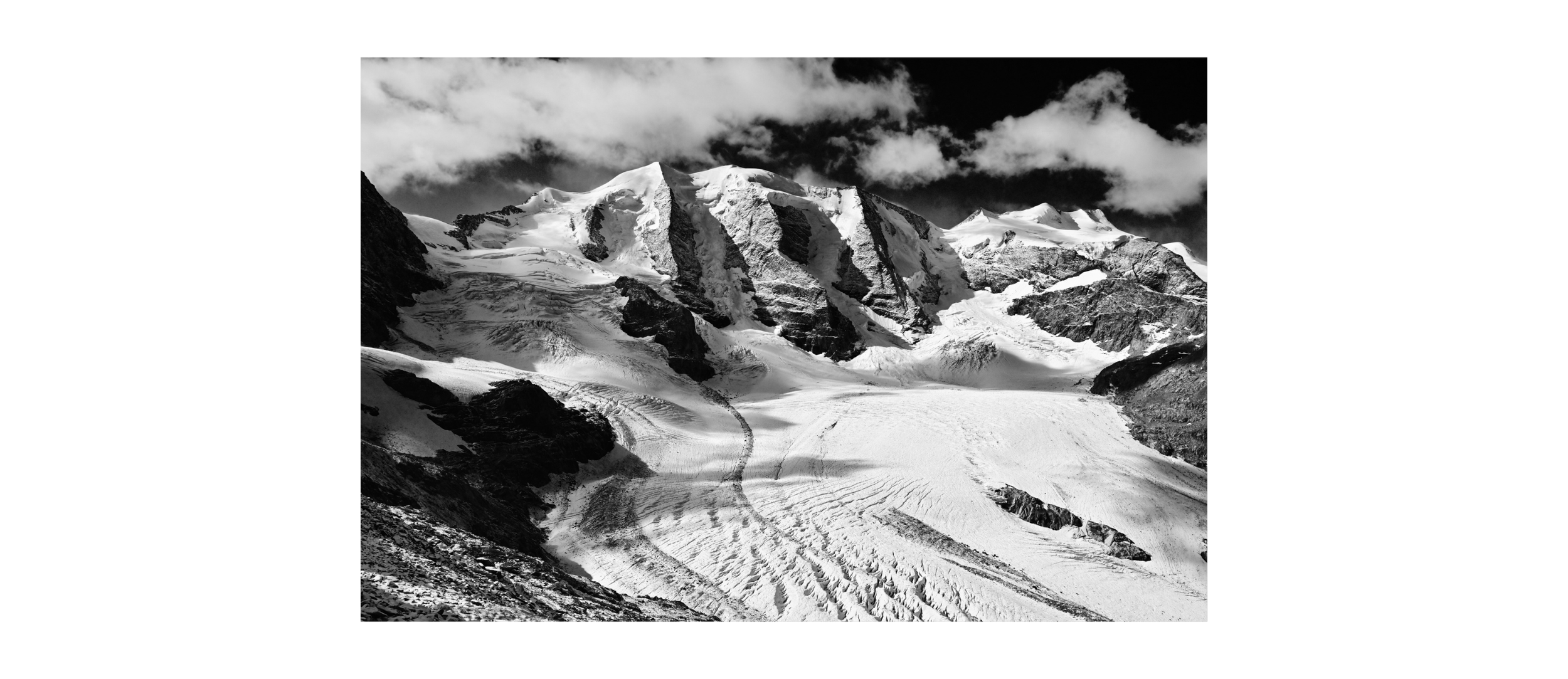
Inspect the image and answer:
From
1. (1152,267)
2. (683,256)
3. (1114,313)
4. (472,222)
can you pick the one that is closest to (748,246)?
(683,256)

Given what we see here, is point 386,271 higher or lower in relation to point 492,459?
higher

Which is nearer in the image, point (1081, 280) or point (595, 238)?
point (595, 238)

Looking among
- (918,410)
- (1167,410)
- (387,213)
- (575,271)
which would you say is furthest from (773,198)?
(1167,410)

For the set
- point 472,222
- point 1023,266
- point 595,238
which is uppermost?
point 472,222

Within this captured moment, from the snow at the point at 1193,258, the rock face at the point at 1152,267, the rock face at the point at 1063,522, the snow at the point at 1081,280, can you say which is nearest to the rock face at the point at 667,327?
the snow at the point at 1193,258

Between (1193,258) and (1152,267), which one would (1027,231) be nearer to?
(1152,267)

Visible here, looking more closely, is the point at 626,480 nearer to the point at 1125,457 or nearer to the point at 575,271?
the point at 1125,457

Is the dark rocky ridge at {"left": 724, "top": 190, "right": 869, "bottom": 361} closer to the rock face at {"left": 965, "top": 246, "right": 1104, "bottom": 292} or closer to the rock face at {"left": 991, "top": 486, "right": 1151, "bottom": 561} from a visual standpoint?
the rock face at {"left": 965, "top": 246, "right": 1104, "bottom": 292}
